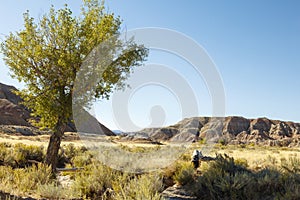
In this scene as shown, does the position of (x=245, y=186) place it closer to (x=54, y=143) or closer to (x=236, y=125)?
(x=54, y=143)

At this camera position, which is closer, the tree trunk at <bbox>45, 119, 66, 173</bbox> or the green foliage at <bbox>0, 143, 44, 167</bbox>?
the tree trunk at <bbox>45, 119, 66, 173</bbox>

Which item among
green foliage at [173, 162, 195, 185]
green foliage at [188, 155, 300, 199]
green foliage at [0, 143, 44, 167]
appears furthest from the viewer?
green foliage at [0, 143, 44, 167]

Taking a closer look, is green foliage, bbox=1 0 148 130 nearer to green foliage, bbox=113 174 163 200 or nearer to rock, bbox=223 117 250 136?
green foliage, bbox=113 174 163 200

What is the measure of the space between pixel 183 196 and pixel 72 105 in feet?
24.5

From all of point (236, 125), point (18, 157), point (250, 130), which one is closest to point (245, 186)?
point (18, 157)

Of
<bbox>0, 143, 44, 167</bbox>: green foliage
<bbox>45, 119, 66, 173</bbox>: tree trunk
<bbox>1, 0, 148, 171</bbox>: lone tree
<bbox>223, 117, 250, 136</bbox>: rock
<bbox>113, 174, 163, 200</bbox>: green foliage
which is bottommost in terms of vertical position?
<bbox>0, 143, 44, 167</bbox>: green foliage

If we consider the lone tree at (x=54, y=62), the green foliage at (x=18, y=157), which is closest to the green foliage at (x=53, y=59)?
the lone tree at (x=54, y=62)

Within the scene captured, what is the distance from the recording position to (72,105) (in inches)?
544

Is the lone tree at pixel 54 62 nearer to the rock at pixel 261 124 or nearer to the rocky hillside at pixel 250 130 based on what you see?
the rocky hillside at pixel 250 130

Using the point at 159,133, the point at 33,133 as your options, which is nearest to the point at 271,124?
the point at 159,133

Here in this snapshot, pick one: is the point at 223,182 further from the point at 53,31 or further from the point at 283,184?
the point at 53,31

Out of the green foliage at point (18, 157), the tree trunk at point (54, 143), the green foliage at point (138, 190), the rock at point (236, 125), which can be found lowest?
the green foliage at point (18, 157)

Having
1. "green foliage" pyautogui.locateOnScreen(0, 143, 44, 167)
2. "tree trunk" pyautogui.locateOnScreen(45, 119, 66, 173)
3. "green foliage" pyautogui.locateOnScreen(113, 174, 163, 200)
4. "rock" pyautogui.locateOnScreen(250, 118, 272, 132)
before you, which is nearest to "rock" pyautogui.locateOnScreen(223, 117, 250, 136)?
"rock" pyautogui.locateOnScreen(250, 118, 272, 132)

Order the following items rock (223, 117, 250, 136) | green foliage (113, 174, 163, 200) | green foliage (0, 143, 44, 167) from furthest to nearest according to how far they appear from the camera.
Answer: rock (223, 117, 250, 136) → green foliage (0, 143, 44, 167) → green foliage (113, 174, 163, 200)
